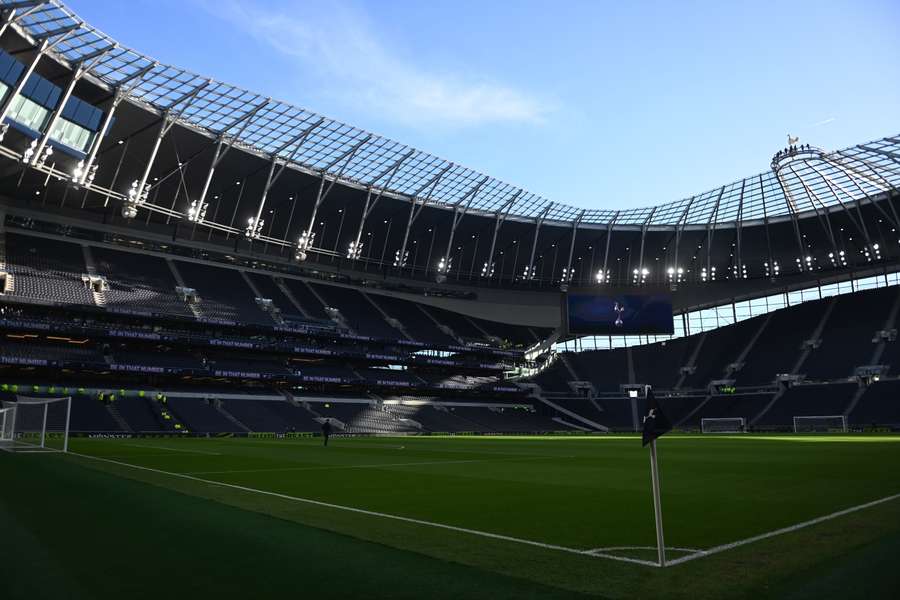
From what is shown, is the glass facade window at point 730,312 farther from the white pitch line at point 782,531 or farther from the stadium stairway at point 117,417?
the white pitch line at point 782,531

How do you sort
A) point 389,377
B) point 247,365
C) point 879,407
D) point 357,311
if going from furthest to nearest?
point 357,311
point 389,377
point 247,365
point 879,407

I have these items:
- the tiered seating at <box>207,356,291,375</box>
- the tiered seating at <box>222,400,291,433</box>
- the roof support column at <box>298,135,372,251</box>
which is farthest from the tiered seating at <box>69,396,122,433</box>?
the roof support column at <box>298,135,372,251</box>

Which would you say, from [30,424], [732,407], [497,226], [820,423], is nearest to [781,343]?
[732,407]

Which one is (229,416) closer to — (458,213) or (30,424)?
(30,424)

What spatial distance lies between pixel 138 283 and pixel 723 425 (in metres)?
64.0

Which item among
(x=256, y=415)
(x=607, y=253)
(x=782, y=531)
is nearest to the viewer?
(x=782, y=531)

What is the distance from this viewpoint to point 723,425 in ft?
223

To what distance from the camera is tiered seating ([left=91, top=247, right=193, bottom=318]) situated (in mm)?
59531

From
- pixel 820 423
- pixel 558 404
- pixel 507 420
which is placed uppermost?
pixel 558 404

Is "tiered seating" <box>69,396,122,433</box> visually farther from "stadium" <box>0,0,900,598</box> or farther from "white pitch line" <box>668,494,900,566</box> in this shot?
"white pitch line" <box>668,494,900,566</box>

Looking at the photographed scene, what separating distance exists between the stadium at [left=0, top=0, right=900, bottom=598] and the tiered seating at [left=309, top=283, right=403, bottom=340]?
59 centimetres

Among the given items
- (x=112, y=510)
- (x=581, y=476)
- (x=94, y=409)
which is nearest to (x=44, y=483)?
(x=112, y=510)

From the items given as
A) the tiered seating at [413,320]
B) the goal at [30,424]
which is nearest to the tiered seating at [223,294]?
the tiered seating at [413,320]

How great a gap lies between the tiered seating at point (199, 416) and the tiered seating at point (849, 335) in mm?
62476
